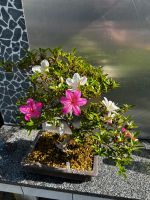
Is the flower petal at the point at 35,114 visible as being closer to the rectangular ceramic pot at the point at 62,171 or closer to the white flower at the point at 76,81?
the white flower at the point at 76,81

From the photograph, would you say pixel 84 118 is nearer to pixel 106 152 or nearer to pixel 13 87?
pixel 106 152

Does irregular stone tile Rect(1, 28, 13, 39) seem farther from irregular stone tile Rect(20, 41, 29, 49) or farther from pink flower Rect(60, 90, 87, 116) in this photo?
pink flower Rect(60, 90, 87, 116)

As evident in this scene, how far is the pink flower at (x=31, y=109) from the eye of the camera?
5.71 ft

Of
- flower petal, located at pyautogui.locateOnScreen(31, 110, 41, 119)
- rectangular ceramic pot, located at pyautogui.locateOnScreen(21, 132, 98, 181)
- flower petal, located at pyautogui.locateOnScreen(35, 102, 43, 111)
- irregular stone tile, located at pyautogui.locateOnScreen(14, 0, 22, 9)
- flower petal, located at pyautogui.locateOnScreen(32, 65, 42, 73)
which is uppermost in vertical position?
irregular stone tile, located at pyautogui.locateOnScreen(14, 0, 22, 9)

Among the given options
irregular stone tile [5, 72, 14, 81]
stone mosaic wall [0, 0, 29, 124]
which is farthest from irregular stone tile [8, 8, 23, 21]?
irregular stone tile [5, 72, 14, 81]

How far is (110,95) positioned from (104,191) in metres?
0.78

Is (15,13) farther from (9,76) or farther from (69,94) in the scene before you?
(69,94)

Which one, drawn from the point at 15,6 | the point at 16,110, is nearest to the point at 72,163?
the point at 16,110

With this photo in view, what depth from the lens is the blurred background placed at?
2055mm

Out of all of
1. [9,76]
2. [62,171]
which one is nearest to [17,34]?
[9,76]

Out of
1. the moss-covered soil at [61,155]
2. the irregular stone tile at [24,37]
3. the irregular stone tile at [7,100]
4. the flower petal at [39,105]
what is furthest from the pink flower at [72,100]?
the irregular stone tile at [7,100]

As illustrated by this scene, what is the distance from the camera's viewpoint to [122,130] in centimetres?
189

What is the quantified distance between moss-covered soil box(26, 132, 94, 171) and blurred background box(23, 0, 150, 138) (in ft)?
2.01

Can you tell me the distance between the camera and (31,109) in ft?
5.76
